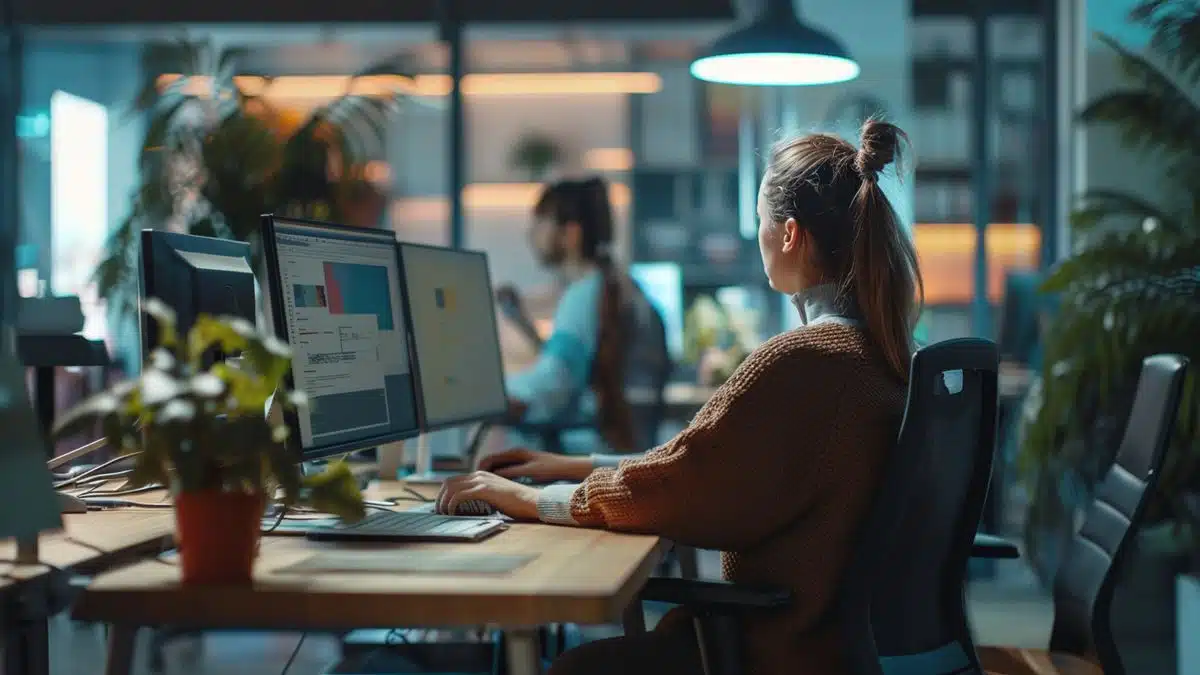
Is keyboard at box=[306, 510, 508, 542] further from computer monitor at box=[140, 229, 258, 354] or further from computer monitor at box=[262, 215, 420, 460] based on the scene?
computer monitor at box=[140, 229, 258, 354]

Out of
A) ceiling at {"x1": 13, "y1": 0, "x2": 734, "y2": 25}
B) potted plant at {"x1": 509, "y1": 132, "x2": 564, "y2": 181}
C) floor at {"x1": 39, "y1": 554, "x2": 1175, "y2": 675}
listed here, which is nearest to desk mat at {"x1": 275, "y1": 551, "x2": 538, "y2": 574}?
floor at {"x1": 39, "y1": 554, "x2": 1175, "y2": 675}

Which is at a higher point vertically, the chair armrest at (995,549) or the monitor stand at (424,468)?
the monitor stand at (424,468)

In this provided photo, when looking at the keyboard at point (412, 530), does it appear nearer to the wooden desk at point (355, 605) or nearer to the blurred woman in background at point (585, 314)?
the wooden desk at point (355, 605)

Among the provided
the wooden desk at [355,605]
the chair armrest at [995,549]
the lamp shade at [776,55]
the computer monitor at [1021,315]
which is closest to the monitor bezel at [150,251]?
the wooden desk at [355,605]

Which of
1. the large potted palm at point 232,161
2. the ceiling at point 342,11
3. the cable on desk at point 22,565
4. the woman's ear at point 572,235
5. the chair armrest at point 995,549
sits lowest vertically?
the chair armrest at point 995,549

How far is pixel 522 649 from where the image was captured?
148 centimetres

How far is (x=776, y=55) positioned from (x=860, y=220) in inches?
88.2

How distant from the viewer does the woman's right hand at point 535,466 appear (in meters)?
2.57

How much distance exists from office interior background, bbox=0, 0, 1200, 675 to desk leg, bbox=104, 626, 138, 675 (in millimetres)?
3108

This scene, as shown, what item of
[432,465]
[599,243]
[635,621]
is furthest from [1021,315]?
[635,621]

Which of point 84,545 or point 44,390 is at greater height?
point 44,390

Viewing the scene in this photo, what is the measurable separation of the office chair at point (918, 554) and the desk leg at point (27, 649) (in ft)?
2.39

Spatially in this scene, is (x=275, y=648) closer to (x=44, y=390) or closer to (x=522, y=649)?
(x=44, y=390)

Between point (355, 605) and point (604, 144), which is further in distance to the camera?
point (604, 144)
